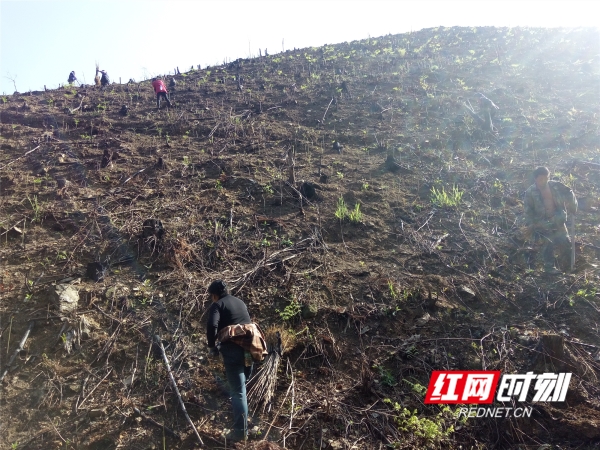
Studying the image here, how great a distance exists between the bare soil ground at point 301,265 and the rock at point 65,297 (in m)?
0.08

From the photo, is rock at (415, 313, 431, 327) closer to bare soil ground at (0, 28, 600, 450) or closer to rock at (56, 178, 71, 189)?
bare soil ground at (0, 28, 600, 450)

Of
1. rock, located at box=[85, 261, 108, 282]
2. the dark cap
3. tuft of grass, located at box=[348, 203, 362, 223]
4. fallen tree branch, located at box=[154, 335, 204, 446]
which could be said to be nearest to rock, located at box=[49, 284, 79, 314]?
rock, located at box=[85, 261, 108, 282]

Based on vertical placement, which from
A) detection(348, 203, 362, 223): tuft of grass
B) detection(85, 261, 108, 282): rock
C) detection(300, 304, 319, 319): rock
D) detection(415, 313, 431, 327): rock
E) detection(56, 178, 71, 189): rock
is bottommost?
detection(415, 313, 431, 327): rock

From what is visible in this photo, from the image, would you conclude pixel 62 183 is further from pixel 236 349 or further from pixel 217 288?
pixel 236 349

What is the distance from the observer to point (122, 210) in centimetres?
711

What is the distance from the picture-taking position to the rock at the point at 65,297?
5.10 m

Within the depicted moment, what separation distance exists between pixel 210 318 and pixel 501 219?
18.6 ft

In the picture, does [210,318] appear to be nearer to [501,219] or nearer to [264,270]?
[264,270]

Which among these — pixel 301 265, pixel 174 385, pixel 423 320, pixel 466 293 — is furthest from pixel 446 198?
pixel 174 385

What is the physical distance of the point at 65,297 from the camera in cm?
520

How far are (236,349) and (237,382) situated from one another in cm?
33

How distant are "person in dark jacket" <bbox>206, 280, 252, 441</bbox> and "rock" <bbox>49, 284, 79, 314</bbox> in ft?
7.65

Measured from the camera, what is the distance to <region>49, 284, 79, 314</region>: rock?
16.7 feet

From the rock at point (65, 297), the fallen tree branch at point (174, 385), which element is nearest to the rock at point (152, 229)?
the rock at point (65, 297)
